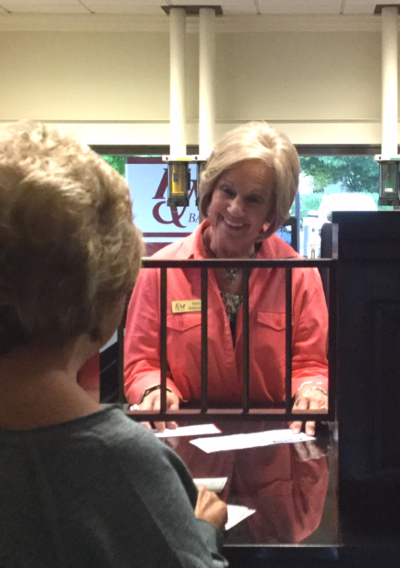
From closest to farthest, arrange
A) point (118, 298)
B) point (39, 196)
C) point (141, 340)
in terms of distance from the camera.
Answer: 1. point (39, 196)
2. point (118, 298)
3. point (141, 340)

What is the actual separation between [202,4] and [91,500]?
15.2 ft

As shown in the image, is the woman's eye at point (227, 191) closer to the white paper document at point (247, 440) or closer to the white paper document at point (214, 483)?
the white paper document at point (247, 440)

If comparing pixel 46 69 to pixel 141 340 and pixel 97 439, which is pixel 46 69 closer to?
pixel 141 340

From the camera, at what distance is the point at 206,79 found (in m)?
4.89

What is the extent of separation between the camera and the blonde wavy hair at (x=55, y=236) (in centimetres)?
70

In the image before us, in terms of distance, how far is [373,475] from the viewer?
1.12m

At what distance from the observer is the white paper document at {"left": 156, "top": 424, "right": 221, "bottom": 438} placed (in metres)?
1.61

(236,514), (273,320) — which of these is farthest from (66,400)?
(273,320)

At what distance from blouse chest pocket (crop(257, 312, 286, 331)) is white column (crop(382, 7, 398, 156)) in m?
3.29

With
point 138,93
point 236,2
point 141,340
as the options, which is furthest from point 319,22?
point 141,340

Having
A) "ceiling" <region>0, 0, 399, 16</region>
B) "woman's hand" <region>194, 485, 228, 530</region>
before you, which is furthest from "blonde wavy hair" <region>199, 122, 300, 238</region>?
"ceiling" <region>0, 0, 399, 16</region>

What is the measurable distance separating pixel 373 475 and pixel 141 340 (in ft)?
2.95

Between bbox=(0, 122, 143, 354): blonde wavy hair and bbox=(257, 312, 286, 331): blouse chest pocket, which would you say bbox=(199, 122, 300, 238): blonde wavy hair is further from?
bbox=(0, 122, 143, 354): blonde wavy hair

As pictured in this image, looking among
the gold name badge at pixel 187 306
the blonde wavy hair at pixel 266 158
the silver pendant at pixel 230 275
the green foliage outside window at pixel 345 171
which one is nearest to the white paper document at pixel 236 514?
the gold name badge at pixel 187 306
